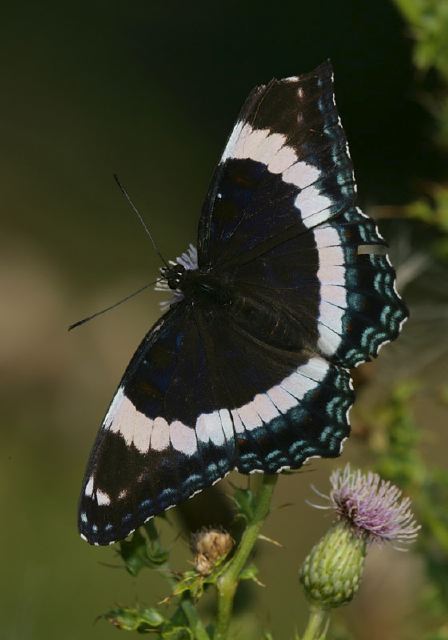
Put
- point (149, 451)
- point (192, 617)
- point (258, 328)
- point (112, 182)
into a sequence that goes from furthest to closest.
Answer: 1. point (112, 182)
2. point (258, 328)
3. point (149, 451)
4. point (192, 617)

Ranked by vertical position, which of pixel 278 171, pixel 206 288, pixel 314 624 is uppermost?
pixel 278 171

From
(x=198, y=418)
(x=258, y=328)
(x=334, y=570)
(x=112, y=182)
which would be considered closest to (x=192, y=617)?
(x=334, y=570)

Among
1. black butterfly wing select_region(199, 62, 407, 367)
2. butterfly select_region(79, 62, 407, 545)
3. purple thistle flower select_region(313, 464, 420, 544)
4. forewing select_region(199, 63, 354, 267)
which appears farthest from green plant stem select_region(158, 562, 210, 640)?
forewing select_region(199, 63, 354, 267)

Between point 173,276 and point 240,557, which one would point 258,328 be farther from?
point 240,557

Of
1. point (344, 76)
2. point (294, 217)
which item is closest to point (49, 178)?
point (344, 76)

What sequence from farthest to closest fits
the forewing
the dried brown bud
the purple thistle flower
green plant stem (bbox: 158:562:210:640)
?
1. the forewing
2. the purple thistle flower
3. the dried brown bud
4. green plant stem (bbox: 158:562:210:640)

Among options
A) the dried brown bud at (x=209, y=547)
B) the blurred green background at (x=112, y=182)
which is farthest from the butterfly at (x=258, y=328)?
the blurred green background at (x=112, y=182)

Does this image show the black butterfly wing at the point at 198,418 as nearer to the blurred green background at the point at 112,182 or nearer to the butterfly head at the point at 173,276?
the butterfly head at the point at 173,276

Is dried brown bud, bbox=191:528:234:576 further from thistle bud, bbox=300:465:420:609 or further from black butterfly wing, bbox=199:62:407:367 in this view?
black butterfly wing, bbox=199:62:407:367
